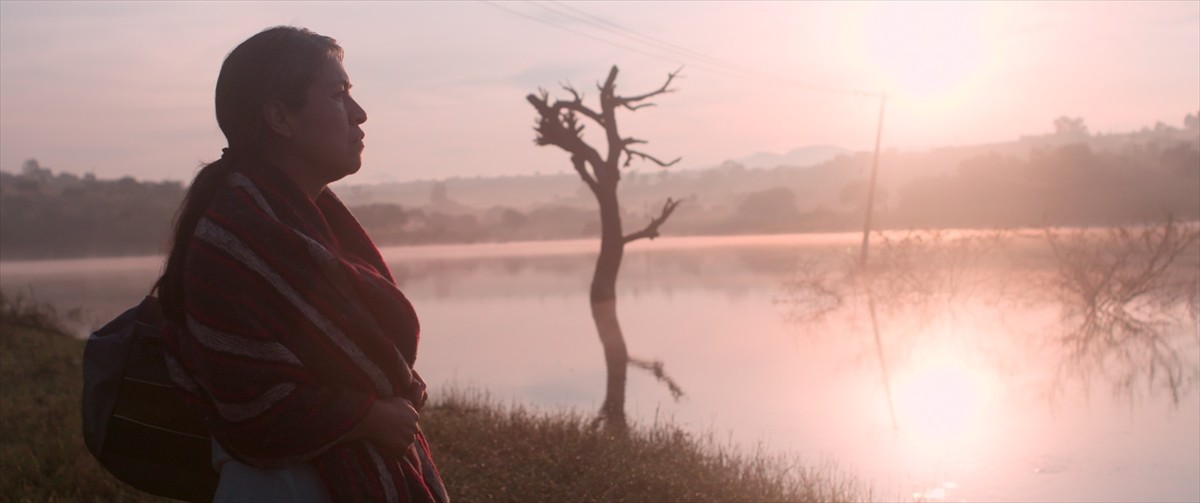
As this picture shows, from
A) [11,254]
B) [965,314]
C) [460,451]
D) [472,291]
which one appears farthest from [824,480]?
[11,254]

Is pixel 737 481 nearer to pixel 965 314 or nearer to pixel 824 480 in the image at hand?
pixel 824 480

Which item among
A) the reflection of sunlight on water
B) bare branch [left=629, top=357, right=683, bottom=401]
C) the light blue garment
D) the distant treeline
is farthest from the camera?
the distant treeline

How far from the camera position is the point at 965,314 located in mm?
17812

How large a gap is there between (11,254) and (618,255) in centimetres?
2262

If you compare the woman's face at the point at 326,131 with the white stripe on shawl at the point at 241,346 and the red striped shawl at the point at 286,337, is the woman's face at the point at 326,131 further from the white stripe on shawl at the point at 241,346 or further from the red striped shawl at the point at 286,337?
the white stripe on shawl at the point at 241,346

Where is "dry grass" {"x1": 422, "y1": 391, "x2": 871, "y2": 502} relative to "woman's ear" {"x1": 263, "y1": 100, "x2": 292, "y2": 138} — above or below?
below

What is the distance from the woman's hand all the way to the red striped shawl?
0.08ft

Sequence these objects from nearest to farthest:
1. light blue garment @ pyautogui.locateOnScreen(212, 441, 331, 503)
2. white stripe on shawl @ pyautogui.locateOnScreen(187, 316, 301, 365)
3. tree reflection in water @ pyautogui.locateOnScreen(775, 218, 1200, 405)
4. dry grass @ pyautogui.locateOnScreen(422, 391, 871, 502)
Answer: white stripe on shawl @ pyautogui.locateOnScreen(187, 316, 301, 365), light blue garment @ pyautogui.locateOnScreen(212, 441, 331, 503), dry grass @ pyautogui.locateOnScreen(422, 391, 871, 502), tree reflection in water @ pyautogui.locateOnScreen(775, 218, 1200, 405)

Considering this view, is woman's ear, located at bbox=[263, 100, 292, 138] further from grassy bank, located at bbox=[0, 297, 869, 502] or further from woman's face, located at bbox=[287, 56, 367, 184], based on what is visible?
Answer: grassy bank, located at bbox=[0, 297, 869, 502]

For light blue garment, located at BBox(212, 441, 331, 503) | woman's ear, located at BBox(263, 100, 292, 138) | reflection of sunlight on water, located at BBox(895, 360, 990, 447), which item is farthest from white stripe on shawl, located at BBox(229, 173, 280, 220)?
reflection of sunlight on water, located at BBox(895, 360, 990, 447)

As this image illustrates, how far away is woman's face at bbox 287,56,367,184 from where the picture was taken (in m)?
2.15

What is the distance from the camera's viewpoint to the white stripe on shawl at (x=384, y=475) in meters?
2.09

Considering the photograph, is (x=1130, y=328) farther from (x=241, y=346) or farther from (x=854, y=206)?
(x=854, y=206)

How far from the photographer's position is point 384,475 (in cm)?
210
